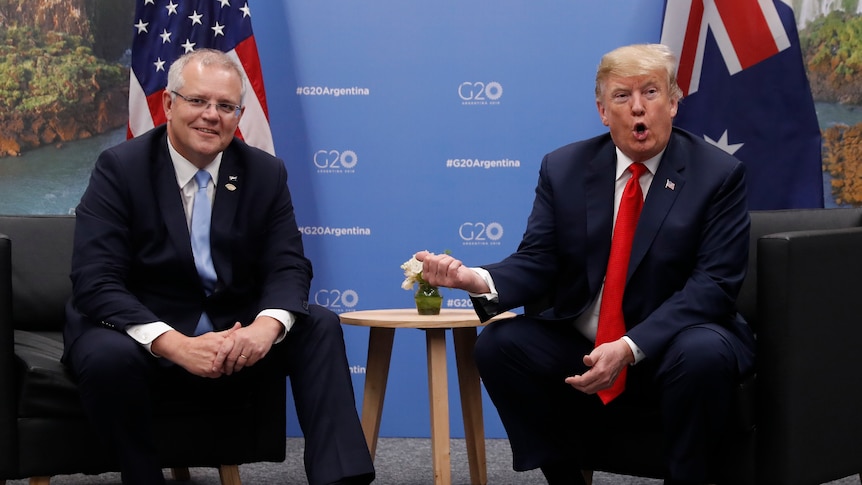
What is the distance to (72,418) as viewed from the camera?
235 cm

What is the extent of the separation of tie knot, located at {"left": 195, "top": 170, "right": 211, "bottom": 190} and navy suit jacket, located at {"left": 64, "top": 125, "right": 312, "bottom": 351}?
41mm

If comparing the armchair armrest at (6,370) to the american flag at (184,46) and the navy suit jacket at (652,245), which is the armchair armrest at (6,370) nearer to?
the navy suit jacket at (652,245)

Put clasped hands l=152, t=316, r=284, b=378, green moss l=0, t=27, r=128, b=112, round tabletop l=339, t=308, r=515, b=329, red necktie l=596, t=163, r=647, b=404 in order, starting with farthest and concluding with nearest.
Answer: green moss l=0, t=27, r=128, b=112 < round tabletop l=339, t=308, r=515, b=329 < red necktie l=596, t=163, r=647, b=404 < clasped hands l=152, t=316, r=284, b=378

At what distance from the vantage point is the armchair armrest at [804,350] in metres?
2.15

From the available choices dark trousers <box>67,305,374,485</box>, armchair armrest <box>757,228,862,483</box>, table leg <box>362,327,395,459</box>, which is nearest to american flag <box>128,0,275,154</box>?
table leg <box>362,327,395,459</box>

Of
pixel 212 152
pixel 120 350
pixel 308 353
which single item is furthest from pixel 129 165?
pixel 308 353

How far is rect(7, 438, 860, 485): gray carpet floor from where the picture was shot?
3086 mm

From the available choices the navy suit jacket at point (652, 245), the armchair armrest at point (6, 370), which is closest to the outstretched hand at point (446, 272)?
the navy suit jacket at point (652, 245)

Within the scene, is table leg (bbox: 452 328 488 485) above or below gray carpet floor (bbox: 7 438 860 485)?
above

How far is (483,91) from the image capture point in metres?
4.08

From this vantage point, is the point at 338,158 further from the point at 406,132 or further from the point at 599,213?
the point at 599,213

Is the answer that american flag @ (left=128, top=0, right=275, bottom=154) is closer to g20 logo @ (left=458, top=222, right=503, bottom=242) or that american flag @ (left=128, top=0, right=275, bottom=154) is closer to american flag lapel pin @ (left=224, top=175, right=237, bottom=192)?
g20 logo @ (left=458, top=222, right=503, bottom=242)

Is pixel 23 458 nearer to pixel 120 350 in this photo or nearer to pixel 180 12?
pixel 120 350

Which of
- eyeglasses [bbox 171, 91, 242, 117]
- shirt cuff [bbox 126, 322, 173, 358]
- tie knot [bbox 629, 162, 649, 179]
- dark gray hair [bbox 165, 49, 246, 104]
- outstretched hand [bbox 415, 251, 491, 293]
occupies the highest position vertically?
dark gray hair [bbox 165, 49, 246, 104]
